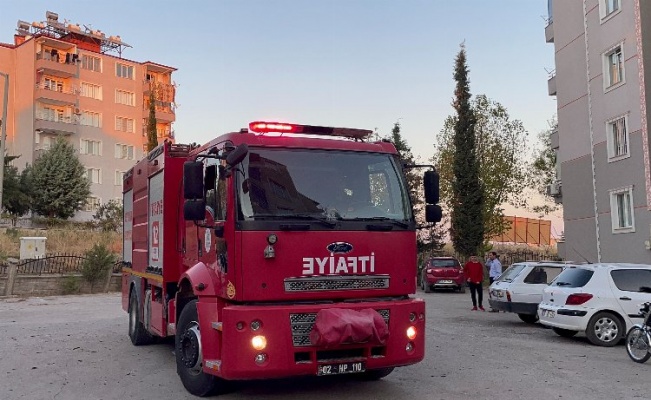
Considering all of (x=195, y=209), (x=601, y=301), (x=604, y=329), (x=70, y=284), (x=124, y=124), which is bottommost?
(x=604, y=329)

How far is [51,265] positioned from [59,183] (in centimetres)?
2401

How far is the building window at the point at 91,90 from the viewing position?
57.7m

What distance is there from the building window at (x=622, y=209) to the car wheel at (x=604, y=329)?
38.3ft

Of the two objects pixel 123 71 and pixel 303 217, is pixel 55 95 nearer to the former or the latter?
pixel 123 71

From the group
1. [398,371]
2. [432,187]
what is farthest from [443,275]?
[432,187]

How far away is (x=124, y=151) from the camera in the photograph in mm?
60281

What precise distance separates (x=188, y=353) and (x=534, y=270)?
1027 centimetres

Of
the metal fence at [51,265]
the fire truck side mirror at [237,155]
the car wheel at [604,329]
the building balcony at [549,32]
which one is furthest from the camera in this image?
the building balcony at [549,32]

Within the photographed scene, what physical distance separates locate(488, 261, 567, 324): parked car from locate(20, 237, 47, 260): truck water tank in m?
19.7

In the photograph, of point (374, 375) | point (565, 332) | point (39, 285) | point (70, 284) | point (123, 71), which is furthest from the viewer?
point (123, 71)

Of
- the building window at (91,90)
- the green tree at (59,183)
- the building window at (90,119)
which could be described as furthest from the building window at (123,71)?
the green tree at (59,183)

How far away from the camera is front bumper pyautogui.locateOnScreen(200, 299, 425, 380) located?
6305 mm

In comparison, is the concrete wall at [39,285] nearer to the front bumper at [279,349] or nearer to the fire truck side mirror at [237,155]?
the front bumper at [279,349]

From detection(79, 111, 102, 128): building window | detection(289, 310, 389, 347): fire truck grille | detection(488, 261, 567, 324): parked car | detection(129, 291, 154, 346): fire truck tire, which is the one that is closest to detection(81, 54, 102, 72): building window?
detection(79, 111, 102, 128): building window
